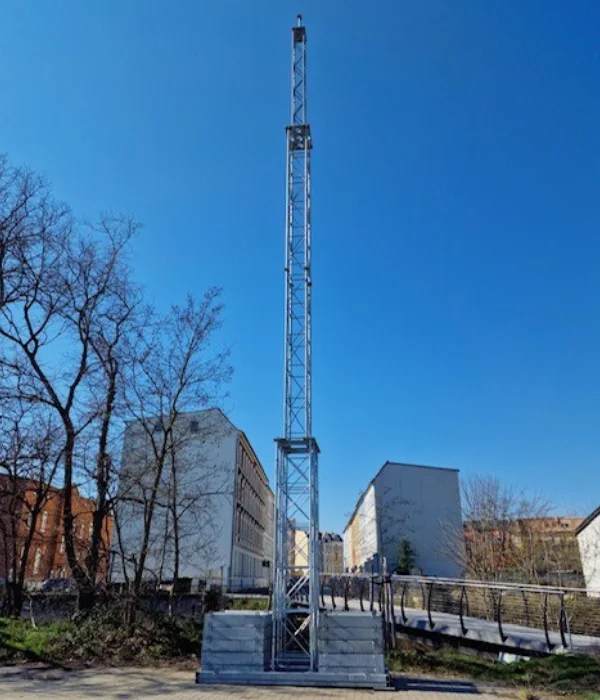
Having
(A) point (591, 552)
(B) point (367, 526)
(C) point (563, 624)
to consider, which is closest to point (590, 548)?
(A) point (591, 552)

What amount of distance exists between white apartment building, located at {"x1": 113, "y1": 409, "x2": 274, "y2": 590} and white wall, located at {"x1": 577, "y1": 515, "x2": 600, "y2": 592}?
52.3ft

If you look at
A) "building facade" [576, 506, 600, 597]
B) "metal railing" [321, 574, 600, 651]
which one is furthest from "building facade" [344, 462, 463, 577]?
"metal railing" [321, 574, 600, 651]

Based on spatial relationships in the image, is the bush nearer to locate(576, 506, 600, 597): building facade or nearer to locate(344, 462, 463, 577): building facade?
locate(576, 506, 600, 597): building facade

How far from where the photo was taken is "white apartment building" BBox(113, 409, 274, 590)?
592 inches

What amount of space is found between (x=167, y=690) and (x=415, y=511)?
120 ft

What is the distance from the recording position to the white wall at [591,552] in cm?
2267

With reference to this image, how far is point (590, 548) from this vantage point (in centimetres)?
2352

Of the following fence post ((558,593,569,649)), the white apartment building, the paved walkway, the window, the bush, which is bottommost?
the paved walkway

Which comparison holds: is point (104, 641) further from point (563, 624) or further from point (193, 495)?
point (563, 624)

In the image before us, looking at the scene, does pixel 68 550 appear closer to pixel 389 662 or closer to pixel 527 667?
pixel 389 662

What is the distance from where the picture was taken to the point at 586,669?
859cm

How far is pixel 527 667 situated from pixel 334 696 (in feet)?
12.3

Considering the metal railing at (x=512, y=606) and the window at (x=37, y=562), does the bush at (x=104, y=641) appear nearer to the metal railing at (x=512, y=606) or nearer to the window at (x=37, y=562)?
the metal railing at (x=512, y=606)

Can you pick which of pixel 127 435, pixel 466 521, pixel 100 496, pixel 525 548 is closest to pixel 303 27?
pixel 127 435
